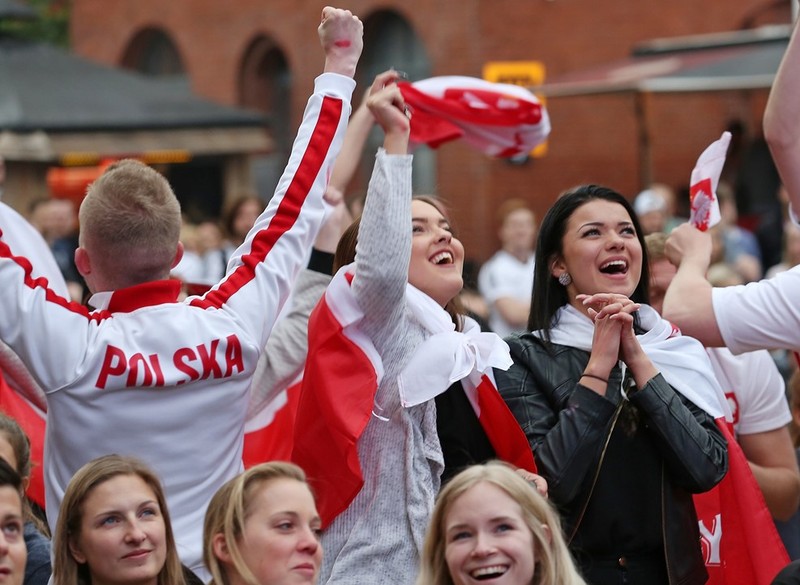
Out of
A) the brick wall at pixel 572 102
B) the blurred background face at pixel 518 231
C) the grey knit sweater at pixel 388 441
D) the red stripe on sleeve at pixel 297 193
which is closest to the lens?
the grey knit sweater at pixel 388 441

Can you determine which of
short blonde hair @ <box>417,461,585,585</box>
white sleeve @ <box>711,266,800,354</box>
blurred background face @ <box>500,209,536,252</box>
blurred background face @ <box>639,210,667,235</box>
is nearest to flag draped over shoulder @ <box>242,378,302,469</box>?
short blonde hair @ <box>417,461,585,585</box>

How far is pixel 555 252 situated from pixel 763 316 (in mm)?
761

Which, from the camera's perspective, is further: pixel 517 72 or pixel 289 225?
pixel 517 72

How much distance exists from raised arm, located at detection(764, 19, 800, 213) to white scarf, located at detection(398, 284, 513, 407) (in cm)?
89

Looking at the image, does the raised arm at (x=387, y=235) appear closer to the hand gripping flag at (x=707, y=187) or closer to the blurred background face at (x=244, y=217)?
the hand gripping flag at (x=707, y=187)

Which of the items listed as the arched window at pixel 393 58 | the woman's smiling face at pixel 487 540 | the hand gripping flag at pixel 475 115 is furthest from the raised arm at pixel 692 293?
the arched window at pixel 393 58

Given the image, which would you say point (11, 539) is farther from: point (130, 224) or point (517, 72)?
point (517, 72)

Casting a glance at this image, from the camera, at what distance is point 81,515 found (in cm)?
388

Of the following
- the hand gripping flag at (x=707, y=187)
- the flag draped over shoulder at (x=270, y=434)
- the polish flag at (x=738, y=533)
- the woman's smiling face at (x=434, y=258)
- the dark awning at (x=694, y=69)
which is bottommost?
the polish flag at (x=738, y=533)

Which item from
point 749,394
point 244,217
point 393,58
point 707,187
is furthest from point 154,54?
point 707,187

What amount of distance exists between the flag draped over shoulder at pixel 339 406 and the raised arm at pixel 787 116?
3.20 feet

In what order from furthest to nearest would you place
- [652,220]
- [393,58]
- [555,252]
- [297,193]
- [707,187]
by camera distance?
[393,58]
[652,220]
[707,187]
[555,252]
[297,193]

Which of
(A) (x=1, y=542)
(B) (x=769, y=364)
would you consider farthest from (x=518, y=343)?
(A) (x=1, y=542)

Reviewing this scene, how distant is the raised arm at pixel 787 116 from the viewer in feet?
13.1
